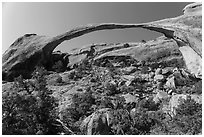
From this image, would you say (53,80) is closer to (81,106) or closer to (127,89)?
(127,89)

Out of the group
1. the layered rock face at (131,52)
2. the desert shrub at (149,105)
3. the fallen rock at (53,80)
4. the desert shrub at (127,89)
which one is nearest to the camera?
the desert shrub at (149,105)

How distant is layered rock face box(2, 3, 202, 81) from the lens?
397 inches

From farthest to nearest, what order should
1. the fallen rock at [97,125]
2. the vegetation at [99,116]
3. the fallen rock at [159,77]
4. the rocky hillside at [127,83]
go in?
the fallen rock at [159,77] → the rocky hillside at [127,83] → the fallen rock at [97,125] → the vegetation at [99,116]

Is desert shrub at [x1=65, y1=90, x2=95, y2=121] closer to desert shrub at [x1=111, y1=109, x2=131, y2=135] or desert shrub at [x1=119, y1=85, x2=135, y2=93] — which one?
desert shrub at [x1=111, y1=109, x2=131, y2=135]

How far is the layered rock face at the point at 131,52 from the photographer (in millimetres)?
10072

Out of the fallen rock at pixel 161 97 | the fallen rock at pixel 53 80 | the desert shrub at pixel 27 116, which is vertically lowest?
the fallen rock at pixel 161 97

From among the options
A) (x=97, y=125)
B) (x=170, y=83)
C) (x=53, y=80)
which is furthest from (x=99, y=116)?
(x=53, y=80)

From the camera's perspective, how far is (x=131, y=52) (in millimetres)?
20656

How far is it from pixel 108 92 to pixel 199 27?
5.28 m

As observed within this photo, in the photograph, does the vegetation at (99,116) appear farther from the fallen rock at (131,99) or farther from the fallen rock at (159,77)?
the fallen rock at (159,77)

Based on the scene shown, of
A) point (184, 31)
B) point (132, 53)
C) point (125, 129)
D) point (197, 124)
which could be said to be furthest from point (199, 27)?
point (132, 53)

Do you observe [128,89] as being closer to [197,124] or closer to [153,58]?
[197,124]

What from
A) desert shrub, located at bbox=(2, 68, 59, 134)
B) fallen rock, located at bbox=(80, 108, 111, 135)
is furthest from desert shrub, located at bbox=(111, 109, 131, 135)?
desert shrub, located at bbox=(2, 68, 59, 134)

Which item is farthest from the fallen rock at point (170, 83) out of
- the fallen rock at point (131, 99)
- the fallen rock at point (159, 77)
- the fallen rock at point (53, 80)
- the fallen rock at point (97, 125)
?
the fallen rock at point (53, 80)
